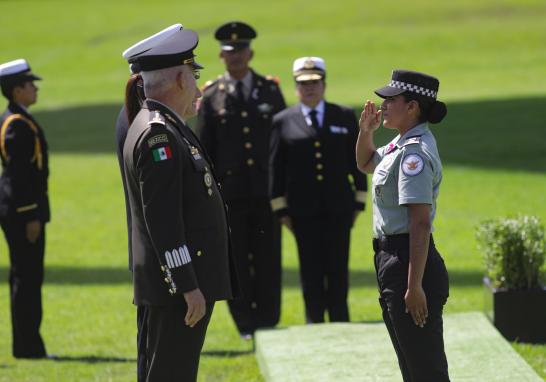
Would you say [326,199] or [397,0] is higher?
[326,199]

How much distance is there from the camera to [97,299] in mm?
7738

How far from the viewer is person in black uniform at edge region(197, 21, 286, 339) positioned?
19.3 feet

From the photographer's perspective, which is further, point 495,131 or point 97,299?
point 495,131

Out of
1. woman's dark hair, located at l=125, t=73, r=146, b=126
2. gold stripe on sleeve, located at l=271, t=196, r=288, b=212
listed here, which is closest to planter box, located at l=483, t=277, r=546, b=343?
gold stripe on sleeve, located at l=271, t=196, r=288, b=212

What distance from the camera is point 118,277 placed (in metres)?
8.92

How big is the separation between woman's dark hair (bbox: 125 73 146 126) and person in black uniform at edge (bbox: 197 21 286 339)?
2.29 m

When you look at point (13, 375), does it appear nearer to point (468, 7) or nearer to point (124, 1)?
point (468, 7)

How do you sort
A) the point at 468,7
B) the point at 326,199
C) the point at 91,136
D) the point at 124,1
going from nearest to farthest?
the point at 326,199 < the point at 91,136 < the point at 468,7 < the point at 124,1

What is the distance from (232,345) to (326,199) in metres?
1.40

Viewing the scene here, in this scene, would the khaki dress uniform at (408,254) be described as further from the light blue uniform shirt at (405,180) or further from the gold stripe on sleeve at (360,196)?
the gold stripe on sleeve at (360,196)

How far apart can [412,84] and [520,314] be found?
2522 millimetres

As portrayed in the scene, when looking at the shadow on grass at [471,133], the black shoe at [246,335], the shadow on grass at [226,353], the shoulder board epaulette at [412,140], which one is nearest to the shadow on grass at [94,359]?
the shadow on grass at [226,353]

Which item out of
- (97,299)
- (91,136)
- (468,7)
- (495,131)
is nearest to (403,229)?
(97,299)

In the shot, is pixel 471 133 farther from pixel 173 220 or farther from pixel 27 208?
pixel 173 220
